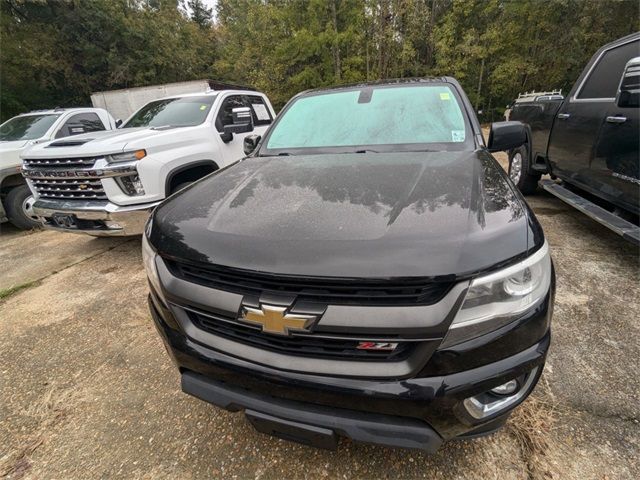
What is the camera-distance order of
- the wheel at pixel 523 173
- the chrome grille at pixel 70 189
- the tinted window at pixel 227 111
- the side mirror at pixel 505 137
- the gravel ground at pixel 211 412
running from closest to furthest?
the gravel ground at pixel 211 412 < the side mirror at pixel 505 137 < the chrome grille at pixel 70 189 < the tinted window at pixel 227 111 < the wheel at pixel 523 173

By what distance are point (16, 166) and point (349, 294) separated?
253 inches

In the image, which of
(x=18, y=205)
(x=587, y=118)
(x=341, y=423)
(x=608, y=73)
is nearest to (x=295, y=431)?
(x=341, y=423)

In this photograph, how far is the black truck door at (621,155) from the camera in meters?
2.87

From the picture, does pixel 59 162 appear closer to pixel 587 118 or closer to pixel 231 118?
pixel 231 118

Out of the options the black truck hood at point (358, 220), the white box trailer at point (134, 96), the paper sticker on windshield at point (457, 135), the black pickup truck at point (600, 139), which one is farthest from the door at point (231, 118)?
the white box trailer at point (134, 96)

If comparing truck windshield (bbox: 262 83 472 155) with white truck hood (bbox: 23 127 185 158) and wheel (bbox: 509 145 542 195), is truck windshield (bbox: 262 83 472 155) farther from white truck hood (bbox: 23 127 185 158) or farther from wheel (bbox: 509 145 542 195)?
wheel (bbox: 509 145 542 195)

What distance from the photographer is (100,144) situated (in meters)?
3.72

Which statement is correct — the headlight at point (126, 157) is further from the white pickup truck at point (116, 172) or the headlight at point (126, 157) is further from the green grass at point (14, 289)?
the green grass at point (14, 289)

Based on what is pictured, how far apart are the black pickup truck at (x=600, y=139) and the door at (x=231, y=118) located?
3998mm

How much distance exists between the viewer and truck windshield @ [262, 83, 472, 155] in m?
2.29

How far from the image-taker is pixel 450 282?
1146mm

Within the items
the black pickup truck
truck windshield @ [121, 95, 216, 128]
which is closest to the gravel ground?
the black pickup truck

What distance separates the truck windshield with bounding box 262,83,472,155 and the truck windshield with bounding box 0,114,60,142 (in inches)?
216

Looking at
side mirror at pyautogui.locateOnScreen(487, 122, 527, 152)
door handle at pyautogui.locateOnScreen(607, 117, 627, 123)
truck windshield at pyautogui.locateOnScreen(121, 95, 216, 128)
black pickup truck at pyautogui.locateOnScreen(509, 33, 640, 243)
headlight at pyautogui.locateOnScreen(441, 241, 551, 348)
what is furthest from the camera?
truck windshield at pyautogui.locateOnScreen(121, 95, 216, 128)
